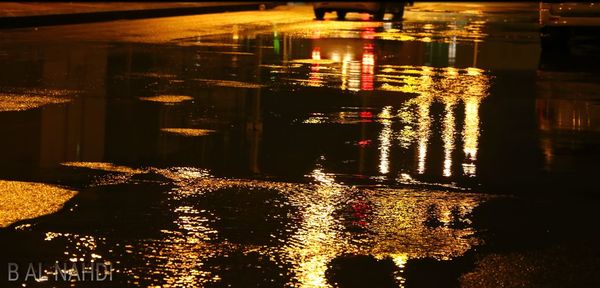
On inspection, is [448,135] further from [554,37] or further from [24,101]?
[554,37]

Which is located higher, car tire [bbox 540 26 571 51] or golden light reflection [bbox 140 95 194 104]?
car tire [bbox 540 26 571 51]

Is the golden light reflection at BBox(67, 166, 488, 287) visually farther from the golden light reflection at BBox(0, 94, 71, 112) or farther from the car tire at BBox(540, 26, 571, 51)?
the car tire at BBox(540, 26, 571, 51)

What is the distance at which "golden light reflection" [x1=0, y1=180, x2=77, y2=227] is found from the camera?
7476 mm

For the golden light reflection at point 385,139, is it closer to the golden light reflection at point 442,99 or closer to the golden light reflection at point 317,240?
the golden light reflection at point 442,99

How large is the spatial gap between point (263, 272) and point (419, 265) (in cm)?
88

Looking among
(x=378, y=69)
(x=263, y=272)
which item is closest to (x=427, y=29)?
(x=378, y=69)

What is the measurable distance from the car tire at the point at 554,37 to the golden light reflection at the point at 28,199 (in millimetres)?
16546

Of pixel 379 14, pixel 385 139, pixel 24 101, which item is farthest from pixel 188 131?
pixel 379 14

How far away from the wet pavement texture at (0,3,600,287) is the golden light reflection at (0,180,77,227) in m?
0.02

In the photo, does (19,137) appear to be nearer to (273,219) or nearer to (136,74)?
(273,219)

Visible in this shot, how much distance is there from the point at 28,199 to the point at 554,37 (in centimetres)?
1732

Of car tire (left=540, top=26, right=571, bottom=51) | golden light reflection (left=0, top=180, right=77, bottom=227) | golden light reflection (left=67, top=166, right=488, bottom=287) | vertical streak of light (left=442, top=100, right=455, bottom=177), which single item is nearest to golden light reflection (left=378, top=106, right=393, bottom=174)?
vertical streak of light (left=442, top=100, right=455, bottom=177)

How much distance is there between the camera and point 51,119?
11.9 meters

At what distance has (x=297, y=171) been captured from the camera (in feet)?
31.0
